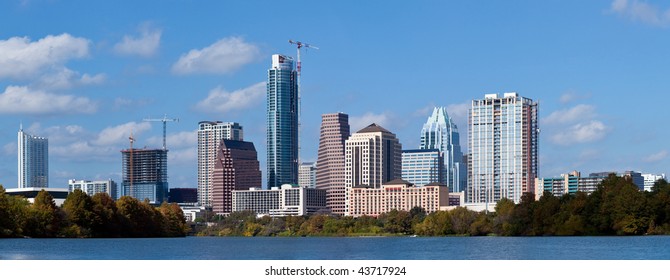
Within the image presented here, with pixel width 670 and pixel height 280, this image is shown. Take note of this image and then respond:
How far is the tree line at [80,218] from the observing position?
6544 centimetres

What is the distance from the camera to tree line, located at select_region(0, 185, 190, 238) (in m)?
65.4

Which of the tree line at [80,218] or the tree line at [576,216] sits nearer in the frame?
the tree line at [80,218]

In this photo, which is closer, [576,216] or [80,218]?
[576,216]

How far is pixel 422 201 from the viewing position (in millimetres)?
198250

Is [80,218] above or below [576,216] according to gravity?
below

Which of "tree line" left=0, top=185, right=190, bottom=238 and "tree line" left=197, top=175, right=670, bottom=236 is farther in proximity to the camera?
"tree line" left=197, top=175, right=670, bottom=236

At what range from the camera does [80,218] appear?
242 ft
